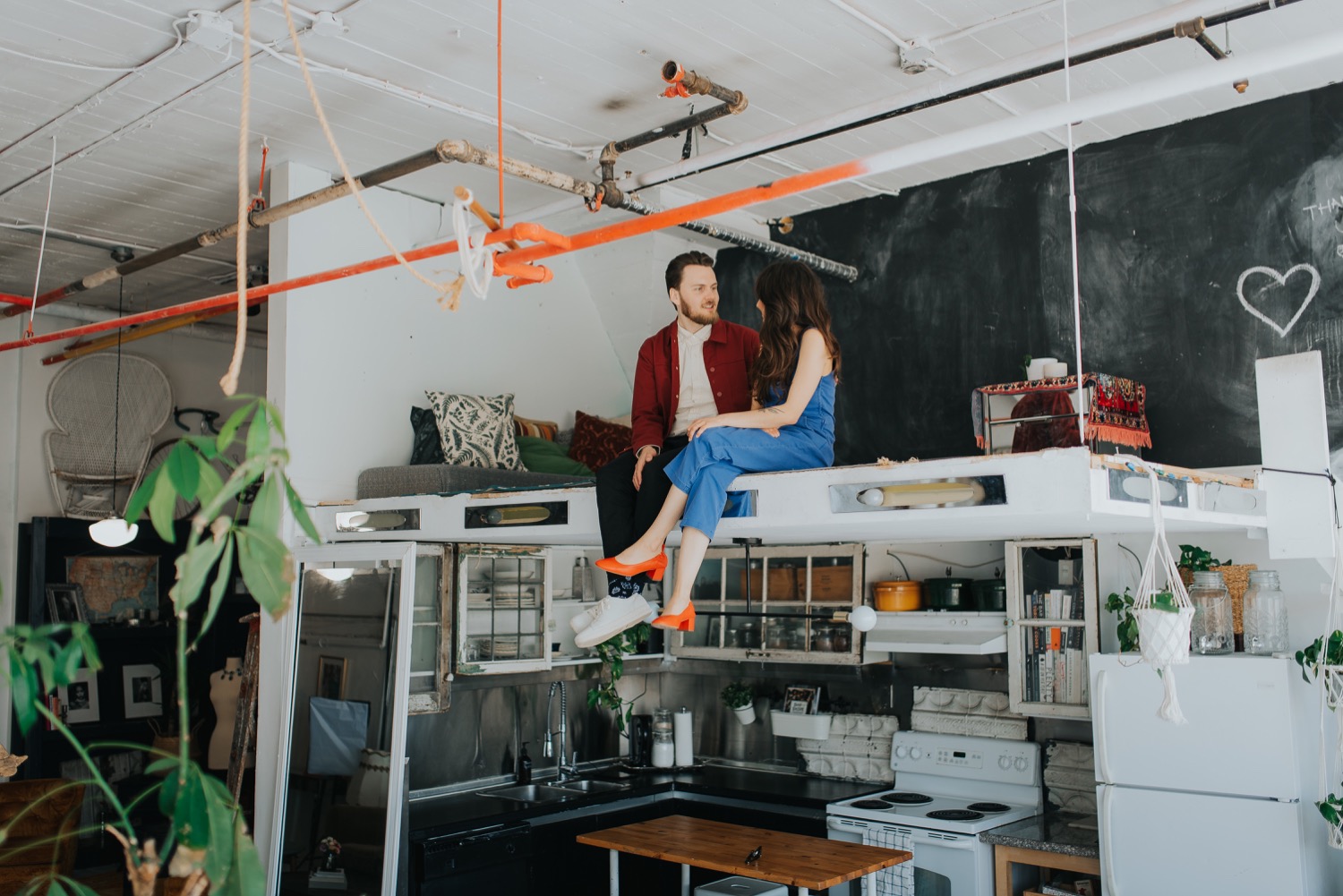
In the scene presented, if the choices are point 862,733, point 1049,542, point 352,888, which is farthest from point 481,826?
point 1049,542

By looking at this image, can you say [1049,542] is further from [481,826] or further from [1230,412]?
[481,826]

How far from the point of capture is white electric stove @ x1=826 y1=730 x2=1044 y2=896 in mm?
5371

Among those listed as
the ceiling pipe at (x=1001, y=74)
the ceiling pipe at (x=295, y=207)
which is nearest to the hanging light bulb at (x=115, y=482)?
the ceiling pipe at (x=295, y=207)

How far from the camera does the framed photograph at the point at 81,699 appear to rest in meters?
8.14

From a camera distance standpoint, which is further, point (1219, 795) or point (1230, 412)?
point (1230, 412)

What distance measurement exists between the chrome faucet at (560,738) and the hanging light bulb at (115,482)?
8.38 feet

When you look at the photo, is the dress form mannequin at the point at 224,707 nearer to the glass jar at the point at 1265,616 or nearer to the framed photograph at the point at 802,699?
the framed photograph at the point at 802,699

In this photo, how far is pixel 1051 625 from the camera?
18.4 ft

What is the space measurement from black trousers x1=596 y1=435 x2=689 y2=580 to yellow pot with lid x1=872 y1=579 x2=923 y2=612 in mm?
2016

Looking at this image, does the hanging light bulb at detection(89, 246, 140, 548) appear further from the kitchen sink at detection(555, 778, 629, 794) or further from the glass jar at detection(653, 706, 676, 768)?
the glass jar at detection(653, 706, 676, 768)

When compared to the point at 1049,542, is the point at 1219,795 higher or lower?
lower

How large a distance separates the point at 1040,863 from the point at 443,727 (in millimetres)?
3145

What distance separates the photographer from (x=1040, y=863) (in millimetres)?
5215

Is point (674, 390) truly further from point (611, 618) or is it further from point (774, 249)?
point (774, 249)
